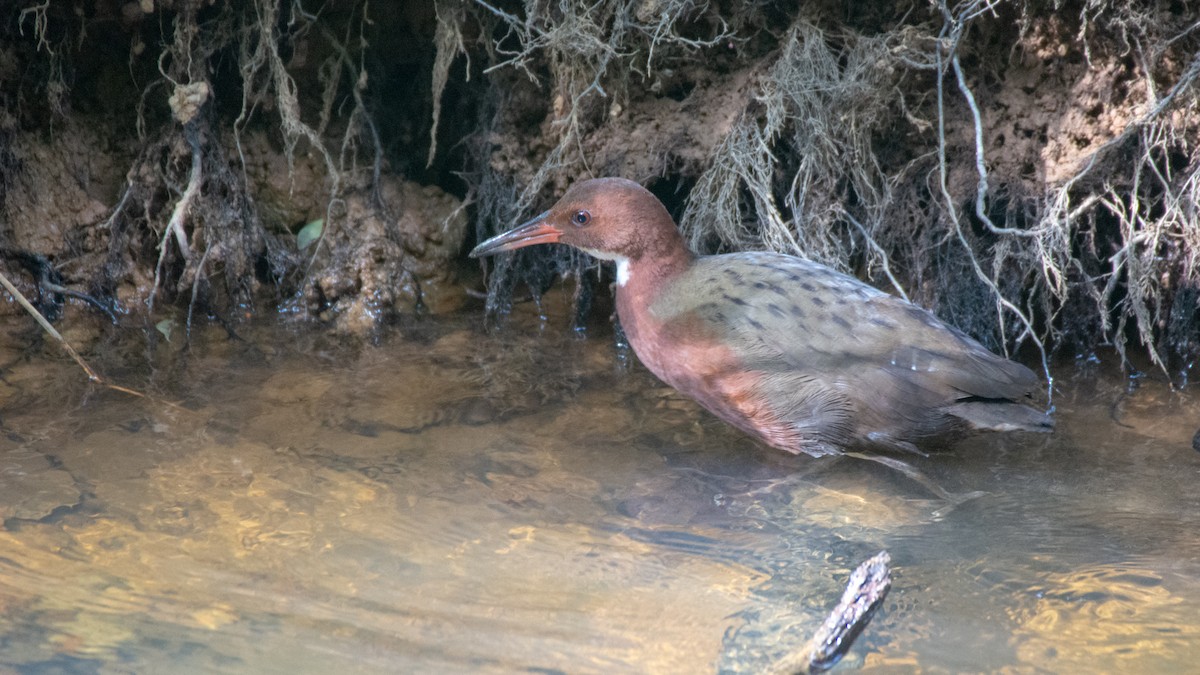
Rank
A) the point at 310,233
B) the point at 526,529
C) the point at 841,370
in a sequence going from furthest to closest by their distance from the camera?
1. the point at 310,233
2. the point at 841,370
3. the point at 526,529

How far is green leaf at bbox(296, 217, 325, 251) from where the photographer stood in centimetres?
514

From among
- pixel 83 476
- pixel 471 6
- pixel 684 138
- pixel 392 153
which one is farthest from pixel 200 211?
pixel 684 138

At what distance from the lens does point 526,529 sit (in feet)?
10.2

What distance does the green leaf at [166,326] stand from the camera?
475 centimetres

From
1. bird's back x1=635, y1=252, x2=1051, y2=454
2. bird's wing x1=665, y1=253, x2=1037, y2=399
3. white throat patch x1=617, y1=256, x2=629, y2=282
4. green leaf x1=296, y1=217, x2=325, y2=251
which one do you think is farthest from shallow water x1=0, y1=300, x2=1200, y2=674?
green leaf x1=296, y1=217, x2=325, y2=251

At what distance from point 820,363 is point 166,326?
2.94 m

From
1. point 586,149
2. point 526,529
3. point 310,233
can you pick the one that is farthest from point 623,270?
point 310,233

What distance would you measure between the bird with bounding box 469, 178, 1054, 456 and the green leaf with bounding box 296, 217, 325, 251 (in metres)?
1.97

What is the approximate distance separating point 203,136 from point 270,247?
2.05 feet

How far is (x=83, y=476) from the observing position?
10.7 feet

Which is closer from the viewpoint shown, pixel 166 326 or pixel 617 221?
pixel 617 221

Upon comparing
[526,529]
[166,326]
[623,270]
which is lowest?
[526,529]

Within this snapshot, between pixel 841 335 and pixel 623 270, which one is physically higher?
pixel 623 270

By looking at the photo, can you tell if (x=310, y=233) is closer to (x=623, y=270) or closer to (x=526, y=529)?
(x=623, y=270)
